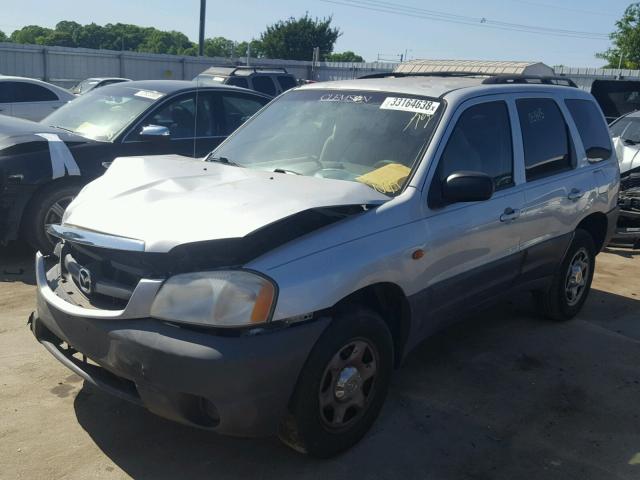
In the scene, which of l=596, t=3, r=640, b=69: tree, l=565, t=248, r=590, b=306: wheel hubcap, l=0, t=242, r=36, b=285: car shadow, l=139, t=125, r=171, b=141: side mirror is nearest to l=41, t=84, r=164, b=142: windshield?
l=139, t=125, r=171, b=141: side mirror

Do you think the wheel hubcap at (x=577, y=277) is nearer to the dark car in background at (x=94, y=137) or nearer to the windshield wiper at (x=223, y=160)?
the windshield wiper at (x=223, y=160)

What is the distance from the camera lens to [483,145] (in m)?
4.30

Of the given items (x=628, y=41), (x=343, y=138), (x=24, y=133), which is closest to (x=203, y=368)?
(x=343, y=138)

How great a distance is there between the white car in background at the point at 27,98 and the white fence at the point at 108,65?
1178 cm

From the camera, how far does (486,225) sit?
13.7 feet

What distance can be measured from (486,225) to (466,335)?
127cm

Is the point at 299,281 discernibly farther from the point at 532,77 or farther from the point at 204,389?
the point at 532,77

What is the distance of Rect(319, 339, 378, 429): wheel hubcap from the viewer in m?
3.19

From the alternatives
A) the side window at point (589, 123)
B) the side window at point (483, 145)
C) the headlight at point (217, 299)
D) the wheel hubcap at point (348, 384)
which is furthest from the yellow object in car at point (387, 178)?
the side window at point (589, 123)

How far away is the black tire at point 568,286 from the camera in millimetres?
5312

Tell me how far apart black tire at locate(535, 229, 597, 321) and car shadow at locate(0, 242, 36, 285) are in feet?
14.1

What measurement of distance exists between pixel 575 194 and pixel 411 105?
1781 millimetres

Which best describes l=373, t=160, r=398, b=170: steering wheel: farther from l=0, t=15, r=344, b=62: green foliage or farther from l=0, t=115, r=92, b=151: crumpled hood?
l=0, t=15, r=344, b=62: green foliage

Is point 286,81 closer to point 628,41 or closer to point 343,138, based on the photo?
point 343,138
